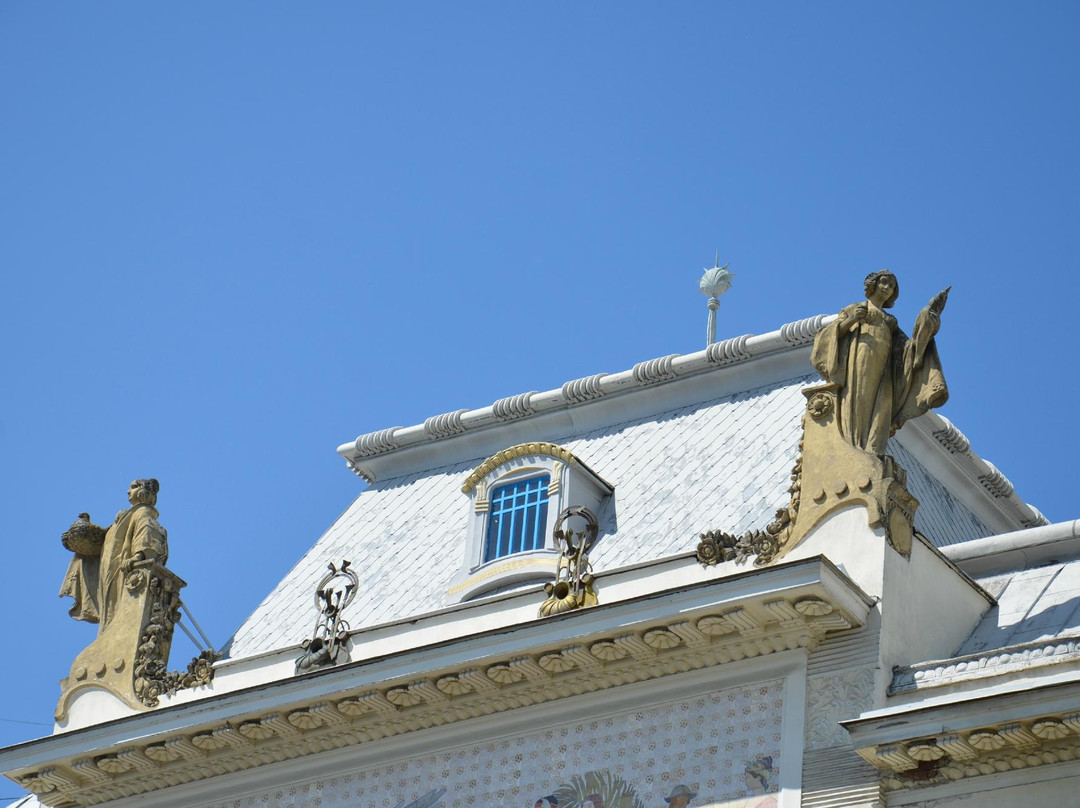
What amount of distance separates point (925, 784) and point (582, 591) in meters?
4.41

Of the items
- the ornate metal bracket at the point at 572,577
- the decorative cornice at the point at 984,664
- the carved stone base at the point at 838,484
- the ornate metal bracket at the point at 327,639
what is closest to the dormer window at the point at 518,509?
the ornate metal bracket at the point at 327,639

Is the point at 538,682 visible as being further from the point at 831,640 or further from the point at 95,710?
the point at 95,710

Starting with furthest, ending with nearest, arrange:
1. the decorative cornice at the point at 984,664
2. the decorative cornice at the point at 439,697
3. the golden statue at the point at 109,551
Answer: the golden statue at the point at 109,551
the decorative cornice at the point at 439,697
the decorative cornice at the point at 984,664

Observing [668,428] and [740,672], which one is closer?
[740,672]

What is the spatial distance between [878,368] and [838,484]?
1.19m

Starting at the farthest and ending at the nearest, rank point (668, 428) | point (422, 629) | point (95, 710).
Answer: point (668, 428) → point (95, 710) → point (422, 629)

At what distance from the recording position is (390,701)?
21.7 metres

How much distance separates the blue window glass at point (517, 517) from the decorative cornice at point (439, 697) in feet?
11.9

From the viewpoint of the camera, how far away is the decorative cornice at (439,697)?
19.9m

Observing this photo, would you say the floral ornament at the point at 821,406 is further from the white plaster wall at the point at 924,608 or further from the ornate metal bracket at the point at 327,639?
the ornate metal bracket at the point at 327,639

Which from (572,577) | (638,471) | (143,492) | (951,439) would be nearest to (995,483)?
(951,439)

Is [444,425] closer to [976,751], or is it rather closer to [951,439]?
[951,439]

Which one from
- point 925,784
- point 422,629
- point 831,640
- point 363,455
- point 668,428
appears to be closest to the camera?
point 925,784

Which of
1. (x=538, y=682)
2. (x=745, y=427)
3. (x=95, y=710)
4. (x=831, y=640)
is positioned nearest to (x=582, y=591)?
(x=538, y=682)
